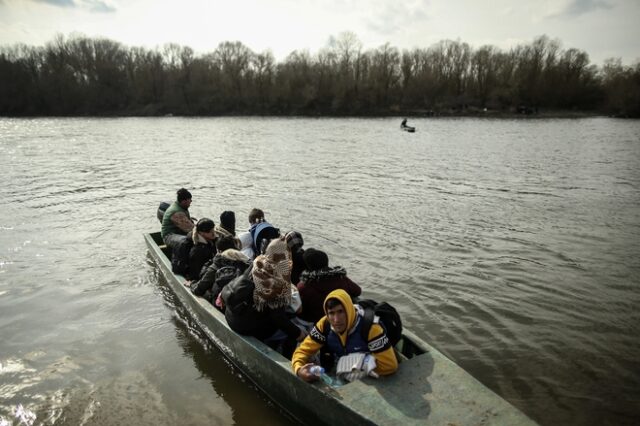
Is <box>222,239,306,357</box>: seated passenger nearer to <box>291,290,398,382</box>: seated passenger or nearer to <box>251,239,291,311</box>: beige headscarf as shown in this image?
<box>251,239,291,311</box>: beige headscarf

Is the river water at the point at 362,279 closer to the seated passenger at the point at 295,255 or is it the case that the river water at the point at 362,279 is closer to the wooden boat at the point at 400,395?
the wooden boat at the point at 400,395

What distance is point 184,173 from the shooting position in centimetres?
2064

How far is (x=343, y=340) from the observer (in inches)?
160

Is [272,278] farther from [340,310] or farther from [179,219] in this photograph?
[179,219]

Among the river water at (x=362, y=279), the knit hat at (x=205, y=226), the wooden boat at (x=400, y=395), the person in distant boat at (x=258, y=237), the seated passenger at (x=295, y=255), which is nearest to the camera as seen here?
the wooden boat at (x=400, y=395)

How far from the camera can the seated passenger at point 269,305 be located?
4.45m

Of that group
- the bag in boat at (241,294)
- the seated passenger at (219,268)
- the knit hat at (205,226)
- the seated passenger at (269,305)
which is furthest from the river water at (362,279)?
the knit hat at (205,226)

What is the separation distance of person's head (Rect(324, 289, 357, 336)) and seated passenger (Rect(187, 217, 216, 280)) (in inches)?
130

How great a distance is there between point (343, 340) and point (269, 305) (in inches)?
39.3

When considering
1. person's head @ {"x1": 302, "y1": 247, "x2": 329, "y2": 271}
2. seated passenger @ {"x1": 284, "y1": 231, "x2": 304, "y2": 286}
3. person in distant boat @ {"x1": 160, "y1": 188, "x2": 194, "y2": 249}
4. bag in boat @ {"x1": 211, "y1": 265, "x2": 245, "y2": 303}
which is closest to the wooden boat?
bag in boat @ {"x1": 211, "y1": 265, "x2": 245, "y2": 303}

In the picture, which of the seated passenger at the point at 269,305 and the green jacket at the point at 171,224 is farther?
the green jacket at the point at 171,224

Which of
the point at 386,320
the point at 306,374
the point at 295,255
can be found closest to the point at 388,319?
the point at 386,320

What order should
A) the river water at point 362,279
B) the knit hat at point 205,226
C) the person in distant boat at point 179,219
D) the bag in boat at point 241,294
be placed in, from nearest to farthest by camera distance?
the bag in boat at point 241,294
the river water at point 362,279
the knit hat at point 205,226
the person in distant boat at point 179,219

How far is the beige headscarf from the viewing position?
4426mm
